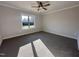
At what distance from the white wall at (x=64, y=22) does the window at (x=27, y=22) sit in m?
1.57

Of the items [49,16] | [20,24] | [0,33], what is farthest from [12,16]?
[49,16]

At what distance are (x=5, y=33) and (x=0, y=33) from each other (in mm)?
453

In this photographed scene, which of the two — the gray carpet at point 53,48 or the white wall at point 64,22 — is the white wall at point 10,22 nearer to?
the gray carpet at point 53,48

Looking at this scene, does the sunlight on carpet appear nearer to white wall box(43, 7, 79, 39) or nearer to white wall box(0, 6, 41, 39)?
white wall box(0, 6, 41, 39)

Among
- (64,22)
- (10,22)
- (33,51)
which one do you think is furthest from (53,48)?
(10,22)

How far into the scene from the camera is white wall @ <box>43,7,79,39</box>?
182 inches

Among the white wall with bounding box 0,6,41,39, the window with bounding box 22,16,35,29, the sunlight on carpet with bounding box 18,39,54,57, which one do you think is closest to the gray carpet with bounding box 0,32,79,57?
the sunlight on carpet with bounding box 18,39,54,57

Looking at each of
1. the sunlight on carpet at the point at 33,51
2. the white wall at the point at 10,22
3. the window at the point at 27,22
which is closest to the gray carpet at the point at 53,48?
the sunlight on carpet at the point at 33,51

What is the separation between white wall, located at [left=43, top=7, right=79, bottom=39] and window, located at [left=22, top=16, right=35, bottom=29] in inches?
61.7

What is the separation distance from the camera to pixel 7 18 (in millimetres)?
4852

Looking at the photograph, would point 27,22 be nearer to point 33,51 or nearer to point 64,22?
point 64,22

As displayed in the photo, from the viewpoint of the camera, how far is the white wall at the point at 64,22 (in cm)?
462

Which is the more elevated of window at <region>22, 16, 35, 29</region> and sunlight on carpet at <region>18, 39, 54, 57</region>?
window at <region>22, 16, 35, 29</region>

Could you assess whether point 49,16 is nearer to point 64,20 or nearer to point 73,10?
point 64,20
